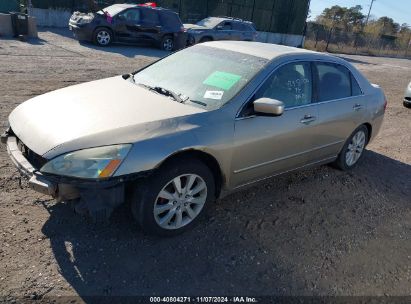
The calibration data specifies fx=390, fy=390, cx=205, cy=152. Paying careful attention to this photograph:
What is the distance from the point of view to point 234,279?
3096 millimetres

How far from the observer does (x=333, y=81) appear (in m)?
4.73

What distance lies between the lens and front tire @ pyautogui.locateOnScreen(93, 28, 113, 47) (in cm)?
1503

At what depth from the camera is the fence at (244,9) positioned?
21.1 metres

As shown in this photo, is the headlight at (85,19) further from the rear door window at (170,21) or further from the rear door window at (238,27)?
the rear door window at (238,27)

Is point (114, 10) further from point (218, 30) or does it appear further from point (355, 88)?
point (355, 88)

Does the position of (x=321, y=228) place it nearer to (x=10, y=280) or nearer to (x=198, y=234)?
(x=198, y=234)

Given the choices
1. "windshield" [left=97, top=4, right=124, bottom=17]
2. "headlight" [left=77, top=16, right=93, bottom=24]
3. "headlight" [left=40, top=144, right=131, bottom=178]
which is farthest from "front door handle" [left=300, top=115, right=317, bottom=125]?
"windshield" [left=97, top=4, right=124, bottom=17]

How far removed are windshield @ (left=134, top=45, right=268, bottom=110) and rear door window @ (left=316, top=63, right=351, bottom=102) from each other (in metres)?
0.94

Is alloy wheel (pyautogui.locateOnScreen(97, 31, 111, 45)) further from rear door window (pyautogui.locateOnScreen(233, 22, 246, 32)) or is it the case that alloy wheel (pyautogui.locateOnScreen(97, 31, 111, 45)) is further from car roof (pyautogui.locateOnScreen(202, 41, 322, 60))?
car roof (pyautogui.locateOnScreen(202, 41, 322, 60))

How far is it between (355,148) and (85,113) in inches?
150

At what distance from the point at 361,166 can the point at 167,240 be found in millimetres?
3599

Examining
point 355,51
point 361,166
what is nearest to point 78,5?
point 361,166

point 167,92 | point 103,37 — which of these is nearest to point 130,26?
point 103,37

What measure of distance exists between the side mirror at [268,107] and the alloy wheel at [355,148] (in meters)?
2.21
